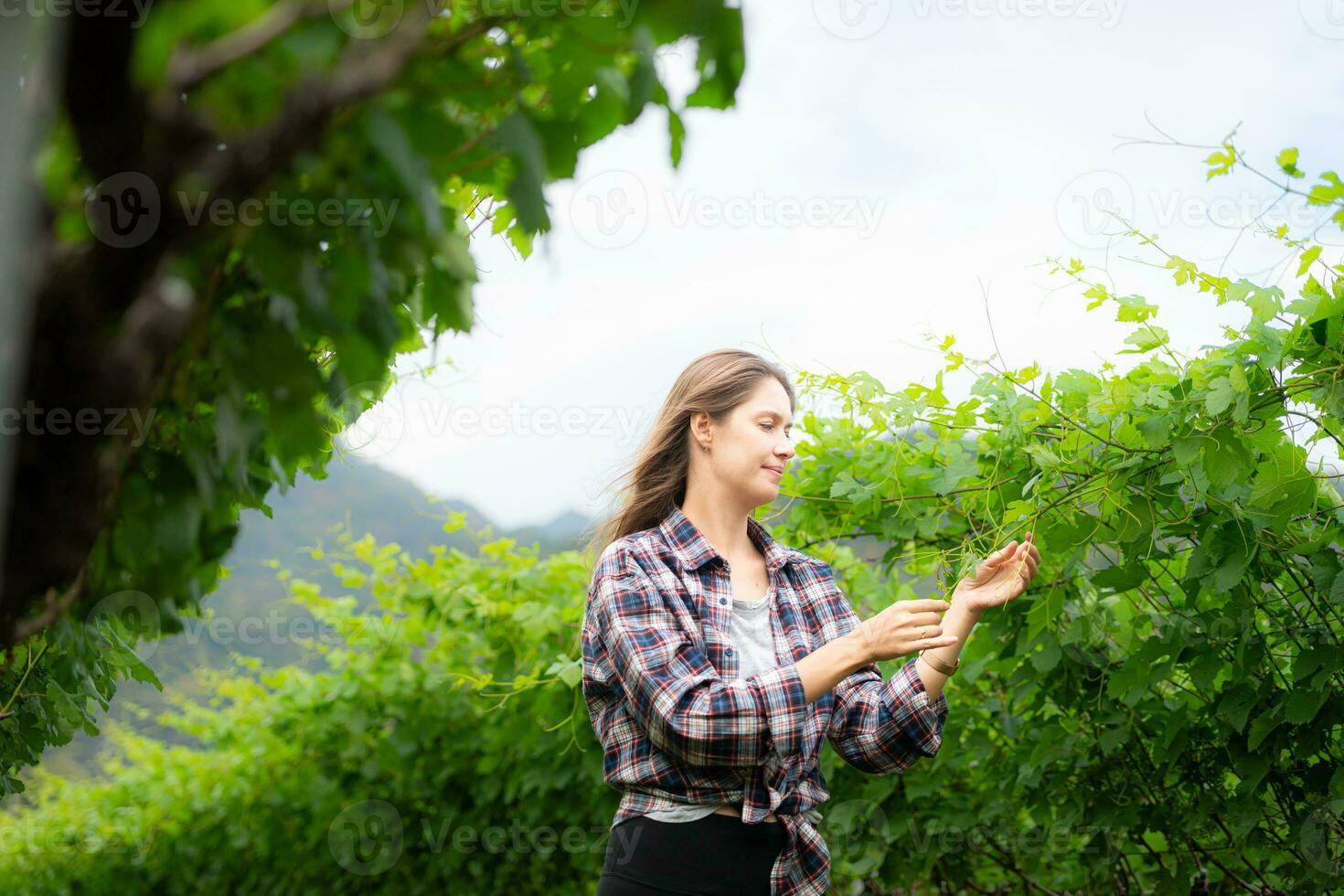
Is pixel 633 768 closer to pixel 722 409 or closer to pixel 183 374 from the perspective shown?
pixel 722 409

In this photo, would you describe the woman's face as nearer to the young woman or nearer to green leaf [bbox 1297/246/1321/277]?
the young woman

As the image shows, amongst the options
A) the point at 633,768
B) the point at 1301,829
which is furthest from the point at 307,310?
the point at 1301,829

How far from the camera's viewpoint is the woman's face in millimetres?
2154

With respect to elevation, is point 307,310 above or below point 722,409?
above

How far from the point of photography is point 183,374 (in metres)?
0.87

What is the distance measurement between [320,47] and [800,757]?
1.54 meters

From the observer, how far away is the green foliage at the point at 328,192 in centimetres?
70

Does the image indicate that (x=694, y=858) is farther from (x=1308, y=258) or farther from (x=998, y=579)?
(x=1308, y=258)

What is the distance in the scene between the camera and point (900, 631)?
5.68 feet

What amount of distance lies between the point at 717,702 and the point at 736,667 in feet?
0.68

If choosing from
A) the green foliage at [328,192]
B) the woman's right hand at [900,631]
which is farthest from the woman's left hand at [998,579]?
the green foliage at [328,192]

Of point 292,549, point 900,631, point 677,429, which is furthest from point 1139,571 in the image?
point 292,549

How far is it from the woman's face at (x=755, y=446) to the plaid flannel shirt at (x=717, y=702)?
0.14m

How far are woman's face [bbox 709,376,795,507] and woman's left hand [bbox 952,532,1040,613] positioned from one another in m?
0.42
